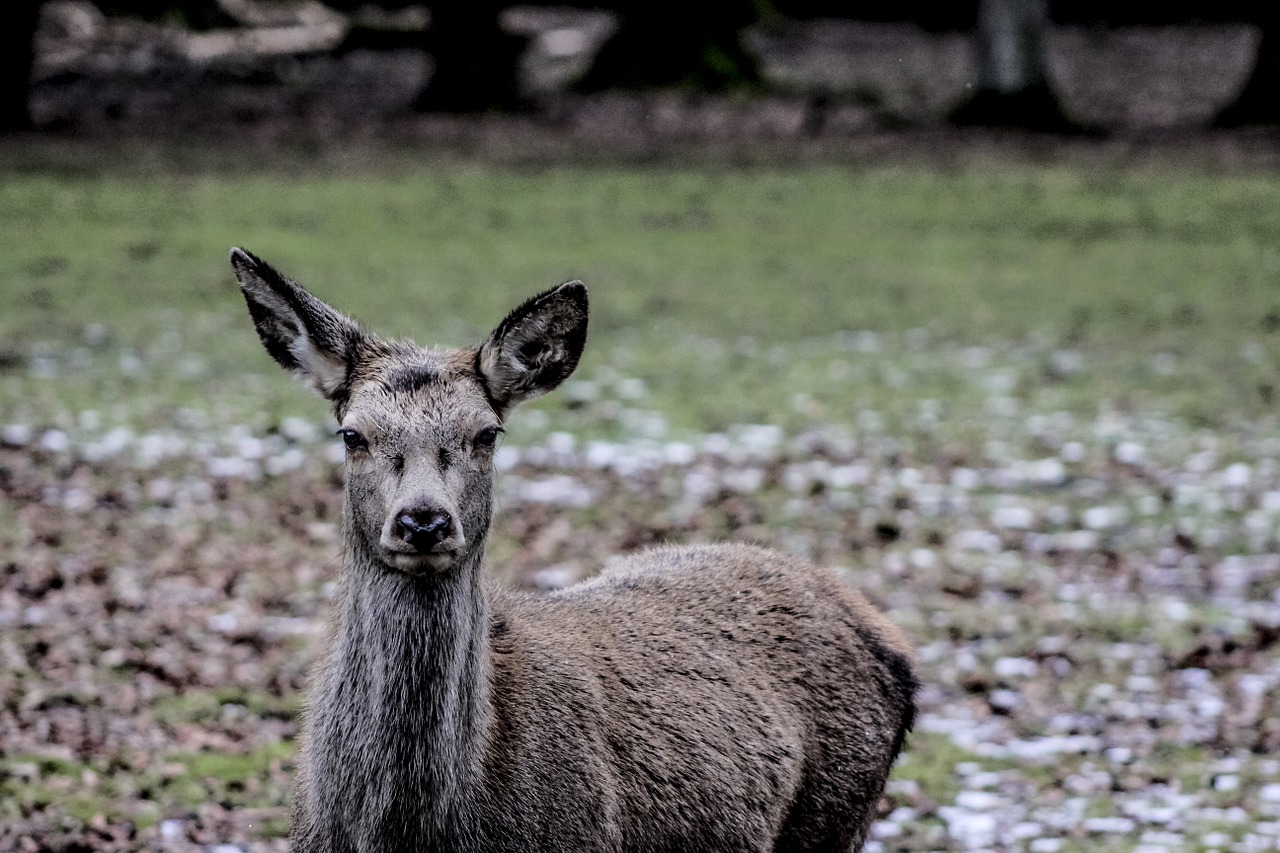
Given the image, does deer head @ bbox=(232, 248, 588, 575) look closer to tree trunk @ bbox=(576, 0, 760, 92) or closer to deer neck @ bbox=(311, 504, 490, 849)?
deer neck @ bbox=(311, 504, 490, 849)

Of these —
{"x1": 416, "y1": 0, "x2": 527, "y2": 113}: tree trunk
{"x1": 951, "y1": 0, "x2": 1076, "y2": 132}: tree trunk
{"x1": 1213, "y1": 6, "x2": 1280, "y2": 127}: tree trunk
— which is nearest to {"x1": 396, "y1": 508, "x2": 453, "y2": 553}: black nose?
{"x1": 951, "y1": 0, "x2": 1076, "y2": 132}: tree trunk

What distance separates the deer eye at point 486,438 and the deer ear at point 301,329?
0.43 m

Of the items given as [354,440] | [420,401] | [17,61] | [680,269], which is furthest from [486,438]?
[17,61]

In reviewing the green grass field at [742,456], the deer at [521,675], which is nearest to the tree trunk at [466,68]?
the green grass field at [742,456]

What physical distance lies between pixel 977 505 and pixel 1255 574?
185 centimetres

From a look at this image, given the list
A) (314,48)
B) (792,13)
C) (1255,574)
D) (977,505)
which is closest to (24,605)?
(977,505)

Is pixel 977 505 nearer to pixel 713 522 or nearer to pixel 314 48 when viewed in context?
pixel 713 522

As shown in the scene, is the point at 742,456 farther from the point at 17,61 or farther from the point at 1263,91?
the point at 1263,91

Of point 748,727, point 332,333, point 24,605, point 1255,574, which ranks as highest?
point 332,333

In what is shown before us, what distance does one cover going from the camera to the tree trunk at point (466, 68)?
31188mm

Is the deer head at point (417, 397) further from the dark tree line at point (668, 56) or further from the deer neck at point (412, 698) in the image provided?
the dark tree line at point (668, 56)

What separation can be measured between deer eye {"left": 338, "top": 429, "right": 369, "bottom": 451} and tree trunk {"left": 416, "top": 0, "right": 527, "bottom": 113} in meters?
26.9

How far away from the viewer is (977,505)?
1127 centimetres

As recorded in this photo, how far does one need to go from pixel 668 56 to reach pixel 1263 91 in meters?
9.89
